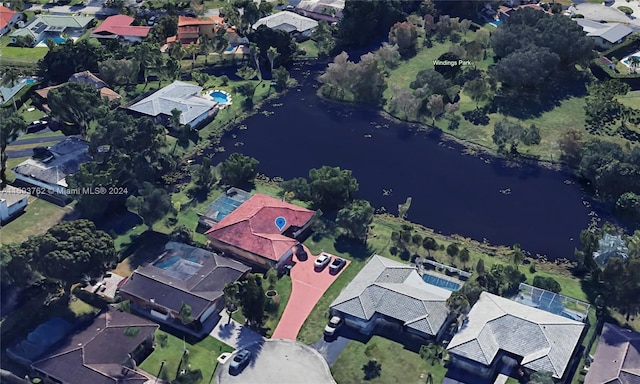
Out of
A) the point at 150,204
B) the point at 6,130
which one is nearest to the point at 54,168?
the point at 6,130

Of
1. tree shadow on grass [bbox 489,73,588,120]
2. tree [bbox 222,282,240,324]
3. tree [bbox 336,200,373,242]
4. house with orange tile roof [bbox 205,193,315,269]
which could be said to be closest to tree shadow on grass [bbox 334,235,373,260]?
tree [bbox 336,200,373,242]

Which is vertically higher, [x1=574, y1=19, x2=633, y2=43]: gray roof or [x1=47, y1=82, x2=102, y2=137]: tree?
[x1=574, y1=19, x2=633, y2=43]: gray roof

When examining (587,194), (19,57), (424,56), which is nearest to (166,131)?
(19,57)

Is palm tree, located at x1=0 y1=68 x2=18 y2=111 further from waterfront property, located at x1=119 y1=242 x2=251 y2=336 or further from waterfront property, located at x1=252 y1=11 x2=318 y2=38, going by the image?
waterfront property, located at x1=119 y1=242 x2=251 y2=336

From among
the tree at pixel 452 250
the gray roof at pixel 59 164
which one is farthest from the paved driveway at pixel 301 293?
the gray roof at pixel 59 164

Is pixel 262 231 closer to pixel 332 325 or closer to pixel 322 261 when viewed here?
pixel 322 261

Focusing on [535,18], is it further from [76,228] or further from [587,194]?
[76,228]
